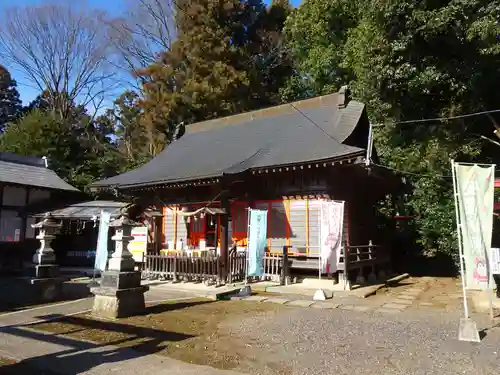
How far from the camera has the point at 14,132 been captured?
26562 millimetres

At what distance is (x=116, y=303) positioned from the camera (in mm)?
7582

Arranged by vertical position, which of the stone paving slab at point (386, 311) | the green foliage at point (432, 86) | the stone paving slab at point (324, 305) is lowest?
the stone paving slab at point (386, 311)

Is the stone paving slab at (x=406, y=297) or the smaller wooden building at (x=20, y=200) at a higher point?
the smaller wooden building at (x=20, y=200)

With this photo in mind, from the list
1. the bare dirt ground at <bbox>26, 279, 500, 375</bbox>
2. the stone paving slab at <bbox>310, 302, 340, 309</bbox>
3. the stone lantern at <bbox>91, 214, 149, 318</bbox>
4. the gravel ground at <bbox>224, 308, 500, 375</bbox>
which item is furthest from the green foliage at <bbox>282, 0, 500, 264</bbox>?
the stone lantern at <bbox>91, 214, 149, 318</bbox>

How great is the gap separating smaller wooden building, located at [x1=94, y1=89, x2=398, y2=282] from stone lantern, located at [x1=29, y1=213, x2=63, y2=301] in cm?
434

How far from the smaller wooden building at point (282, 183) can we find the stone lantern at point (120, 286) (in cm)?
423

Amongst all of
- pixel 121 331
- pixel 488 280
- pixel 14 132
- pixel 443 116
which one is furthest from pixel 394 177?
pixel 14 132

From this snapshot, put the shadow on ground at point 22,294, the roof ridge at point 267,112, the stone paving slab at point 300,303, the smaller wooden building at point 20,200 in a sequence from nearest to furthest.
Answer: the shadow on ground at point 22,294 < the stone paving slab at point 300,303 < the roof ridge at point 267,112 < the smaller wooden building at point 20,200

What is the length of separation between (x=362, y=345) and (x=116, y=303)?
451 cm

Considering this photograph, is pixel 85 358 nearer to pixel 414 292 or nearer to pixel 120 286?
pixel 120 286

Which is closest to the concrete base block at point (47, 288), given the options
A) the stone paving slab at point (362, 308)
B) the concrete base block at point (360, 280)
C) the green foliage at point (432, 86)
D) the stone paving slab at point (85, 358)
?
the stone paving slab at point (85, 358)

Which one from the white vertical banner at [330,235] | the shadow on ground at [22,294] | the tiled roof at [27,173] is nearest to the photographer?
the shadow on ground at [22,294]

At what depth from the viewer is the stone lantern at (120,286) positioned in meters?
7.64

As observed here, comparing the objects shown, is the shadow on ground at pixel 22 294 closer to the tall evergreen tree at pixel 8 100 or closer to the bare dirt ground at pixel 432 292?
the bare dirt ground at pixel 432 292
